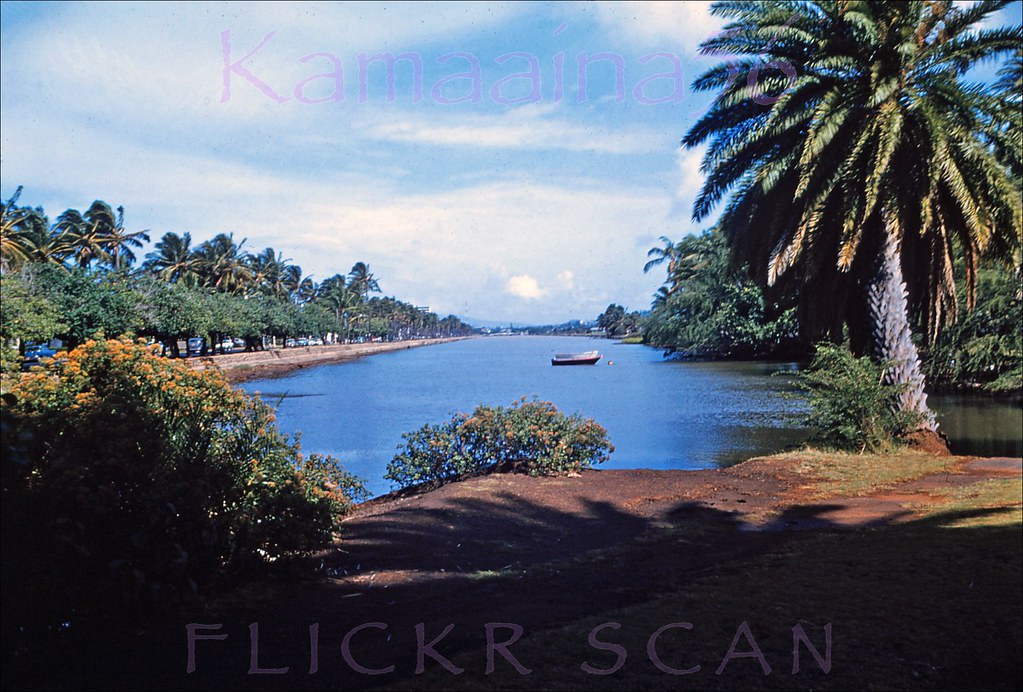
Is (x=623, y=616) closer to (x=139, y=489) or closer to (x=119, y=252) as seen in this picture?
(x=139, y=489)

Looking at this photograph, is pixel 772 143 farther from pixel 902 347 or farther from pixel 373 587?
pixel 373 587

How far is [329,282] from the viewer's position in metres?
156

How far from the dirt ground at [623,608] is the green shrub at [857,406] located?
493cm

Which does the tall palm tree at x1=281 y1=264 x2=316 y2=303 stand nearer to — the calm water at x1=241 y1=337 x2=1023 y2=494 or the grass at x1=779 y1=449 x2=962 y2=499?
the calm water at x1=241 y1=337 x2=1023 y2=494

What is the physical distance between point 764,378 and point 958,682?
39.6m

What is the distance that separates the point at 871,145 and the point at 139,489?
14016 mm

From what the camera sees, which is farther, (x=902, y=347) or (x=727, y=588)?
(x=902, y=347)

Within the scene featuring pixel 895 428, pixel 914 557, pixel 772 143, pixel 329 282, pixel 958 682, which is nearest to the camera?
pixel 958 682

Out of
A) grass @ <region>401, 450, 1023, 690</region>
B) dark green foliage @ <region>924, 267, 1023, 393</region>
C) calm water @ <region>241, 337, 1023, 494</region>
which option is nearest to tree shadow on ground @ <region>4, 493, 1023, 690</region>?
grass @ <region>401, 450, 1023, 690</region>

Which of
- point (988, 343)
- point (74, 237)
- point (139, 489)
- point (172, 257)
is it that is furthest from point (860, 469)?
point (172, 257)

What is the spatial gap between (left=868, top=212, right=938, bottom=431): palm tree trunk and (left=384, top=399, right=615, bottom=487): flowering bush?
662cm

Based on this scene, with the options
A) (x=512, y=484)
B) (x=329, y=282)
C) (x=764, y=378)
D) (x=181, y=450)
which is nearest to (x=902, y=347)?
(x=512, y=484)

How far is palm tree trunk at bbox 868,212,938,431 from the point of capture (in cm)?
1595

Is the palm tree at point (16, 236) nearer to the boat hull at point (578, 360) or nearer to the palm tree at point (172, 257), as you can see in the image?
the palm tree at point (172, 257)
